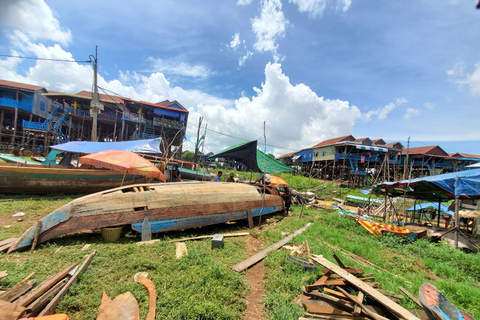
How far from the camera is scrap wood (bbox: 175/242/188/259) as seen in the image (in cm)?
480

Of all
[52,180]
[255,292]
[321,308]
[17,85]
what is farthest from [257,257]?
[17,85]

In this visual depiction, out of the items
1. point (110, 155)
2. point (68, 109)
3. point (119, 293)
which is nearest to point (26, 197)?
point (110, 155)

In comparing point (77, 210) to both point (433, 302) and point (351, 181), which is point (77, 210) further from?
point (351, 181)

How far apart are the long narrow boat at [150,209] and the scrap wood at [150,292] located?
2142mm

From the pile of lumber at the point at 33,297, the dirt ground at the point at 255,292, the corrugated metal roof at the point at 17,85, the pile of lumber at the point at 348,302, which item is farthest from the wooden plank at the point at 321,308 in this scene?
the corrugated metal roof at the point at 17,85

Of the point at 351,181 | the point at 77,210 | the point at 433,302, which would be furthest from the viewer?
the point at 351,181

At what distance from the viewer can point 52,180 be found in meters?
9.55

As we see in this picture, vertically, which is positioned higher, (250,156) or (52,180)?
(250,156)

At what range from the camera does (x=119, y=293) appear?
3.29 m

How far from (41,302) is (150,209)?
305cm

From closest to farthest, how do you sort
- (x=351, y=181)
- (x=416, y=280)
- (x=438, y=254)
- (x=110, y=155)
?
(x=416, y=280), (x=438, y=254), (x=110, y=155), (x=351, y=181)

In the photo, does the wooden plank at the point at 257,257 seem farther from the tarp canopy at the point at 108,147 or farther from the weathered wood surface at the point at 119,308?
the tarp canopy at the point at 108,147

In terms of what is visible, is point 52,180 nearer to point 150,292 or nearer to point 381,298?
point 150,292

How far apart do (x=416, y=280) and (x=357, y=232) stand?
4747 millimetres
